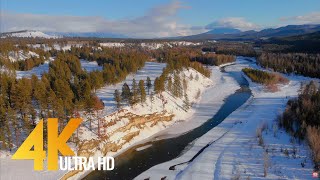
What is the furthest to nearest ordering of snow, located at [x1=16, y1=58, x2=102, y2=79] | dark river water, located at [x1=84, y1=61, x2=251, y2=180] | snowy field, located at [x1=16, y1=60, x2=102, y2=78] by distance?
snow, located at [x1=16, y1=58, x2=102, y2=79], snowy field, located at [x1=16, y1=60, x2=102, y2=78], dark river water, located at [x1=84, y1=61, x2=251, y2=180]

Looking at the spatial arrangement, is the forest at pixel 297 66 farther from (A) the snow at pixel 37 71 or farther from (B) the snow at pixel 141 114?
(A) the snow at pixel 37 71

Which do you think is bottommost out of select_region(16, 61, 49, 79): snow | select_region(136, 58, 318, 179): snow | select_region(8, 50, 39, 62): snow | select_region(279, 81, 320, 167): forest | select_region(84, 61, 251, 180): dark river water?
select_region(84, 61, 251, 180): dark river water

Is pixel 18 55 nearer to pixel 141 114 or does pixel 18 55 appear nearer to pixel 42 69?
pixel 42 69

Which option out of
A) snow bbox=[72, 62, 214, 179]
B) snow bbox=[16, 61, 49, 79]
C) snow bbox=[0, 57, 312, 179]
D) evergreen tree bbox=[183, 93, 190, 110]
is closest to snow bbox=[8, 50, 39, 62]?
snow bbox=[16, 61, 49, 79]

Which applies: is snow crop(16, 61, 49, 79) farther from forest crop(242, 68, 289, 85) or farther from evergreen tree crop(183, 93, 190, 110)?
forest crop(242, 68, 289, 85)

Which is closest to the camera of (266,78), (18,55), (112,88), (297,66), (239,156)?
(239,156)

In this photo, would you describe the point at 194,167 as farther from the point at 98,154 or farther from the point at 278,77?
the point at 278,77

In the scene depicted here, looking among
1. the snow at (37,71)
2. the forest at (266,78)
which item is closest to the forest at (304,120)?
the forest at (266,78)

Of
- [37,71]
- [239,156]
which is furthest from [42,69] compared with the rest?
[239,156]

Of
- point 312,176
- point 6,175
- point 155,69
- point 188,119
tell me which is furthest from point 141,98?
point 155,69
